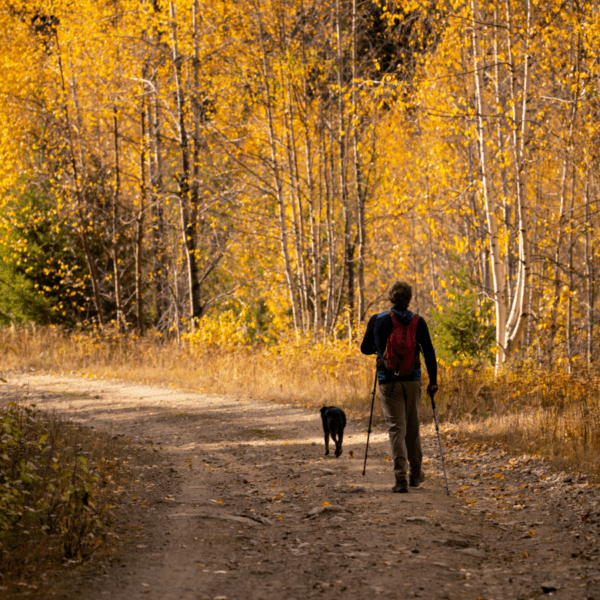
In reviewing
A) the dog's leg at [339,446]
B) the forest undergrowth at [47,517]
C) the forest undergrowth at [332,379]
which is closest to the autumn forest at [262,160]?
the forest undergrowth at [332,379]

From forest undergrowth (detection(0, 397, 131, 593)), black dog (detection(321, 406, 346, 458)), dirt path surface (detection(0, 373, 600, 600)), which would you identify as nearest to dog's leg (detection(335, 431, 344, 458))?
black dog (detection(321, 406, 346, 458))

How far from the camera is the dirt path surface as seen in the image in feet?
14.8

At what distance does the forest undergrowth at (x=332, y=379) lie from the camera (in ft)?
27.6

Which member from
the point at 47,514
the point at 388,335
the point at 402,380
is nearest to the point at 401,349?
the point at 388,335

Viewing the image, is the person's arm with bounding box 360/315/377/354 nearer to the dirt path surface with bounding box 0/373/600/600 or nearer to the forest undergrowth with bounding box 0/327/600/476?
the dirt path surface with bounding box 0/373/600/600

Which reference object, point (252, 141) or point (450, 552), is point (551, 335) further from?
point (252, 141)

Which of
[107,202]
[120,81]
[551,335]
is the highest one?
[120,81]

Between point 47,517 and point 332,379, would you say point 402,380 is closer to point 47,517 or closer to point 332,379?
point 47,517

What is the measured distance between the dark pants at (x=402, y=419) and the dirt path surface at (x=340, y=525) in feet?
1.10

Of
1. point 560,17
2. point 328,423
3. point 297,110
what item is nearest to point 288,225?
point 297,110

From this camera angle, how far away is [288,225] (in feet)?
63.6

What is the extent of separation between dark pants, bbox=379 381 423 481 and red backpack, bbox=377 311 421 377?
0.49ft

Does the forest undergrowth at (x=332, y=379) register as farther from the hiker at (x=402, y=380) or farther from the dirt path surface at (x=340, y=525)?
the hiker at (x=402, y=380)

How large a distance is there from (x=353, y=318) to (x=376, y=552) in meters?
12.2
